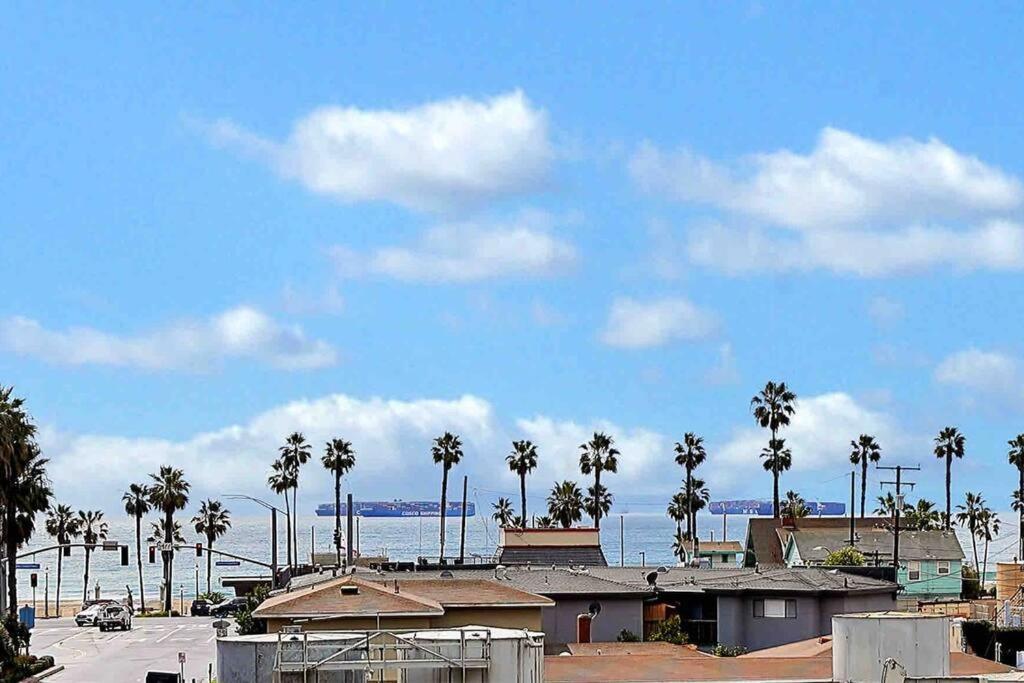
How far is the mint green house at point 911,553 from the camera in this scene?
11988 centimetres

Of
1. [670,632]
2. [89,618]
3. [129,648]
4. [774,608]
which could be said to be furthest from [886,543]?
[89,618]

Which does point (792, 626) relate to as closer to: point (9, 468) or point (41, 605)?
point (9, 468)

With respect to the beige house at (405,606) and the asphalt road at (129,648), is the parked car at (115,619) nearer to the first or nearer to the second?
the asphalt road at (129,648)

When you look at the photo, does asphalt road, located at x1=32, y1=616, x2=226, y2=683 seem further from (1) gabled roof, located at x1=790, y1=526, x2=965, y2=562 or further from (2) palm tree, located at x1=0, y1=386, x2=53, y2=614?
(1) gabled roof, located at x1=790, y1=526, x2=965, y2=562

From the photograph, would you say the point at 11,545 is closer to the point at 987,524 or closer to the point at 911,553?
the point at 911,553

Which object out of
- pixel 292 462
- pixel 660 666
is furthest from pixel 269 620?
pixel 292 462

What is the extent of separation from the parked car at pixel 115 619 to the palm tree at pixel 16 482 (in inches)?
464

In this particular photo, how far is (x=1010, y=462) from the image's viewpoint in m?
158

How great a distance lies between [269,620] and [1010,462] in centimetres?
11717

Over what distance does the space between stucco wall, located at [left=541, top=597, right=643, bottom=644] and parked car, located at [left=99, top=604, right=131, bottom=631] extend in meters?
53.7

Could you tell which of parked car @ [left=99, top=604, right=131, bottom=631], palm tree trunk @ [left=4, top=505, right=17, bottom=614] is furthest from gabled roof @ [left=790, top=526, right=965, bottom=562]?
palm tree trunk @ [left=4, top=505, right=17, bottom=614]

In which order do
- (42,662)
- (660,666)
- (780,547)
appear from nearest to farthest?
(660,666), (42,662), (780,547)

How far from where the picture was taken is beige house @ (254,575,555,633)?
184 feet

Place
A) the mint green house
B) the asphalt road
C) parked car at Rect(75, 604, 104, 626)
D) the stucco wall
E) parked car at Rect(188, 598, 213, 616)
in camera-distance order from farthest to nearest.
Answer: parked car at Rect(188, 598, 213, 616)
parked car at Rect(75, 604, 104, 626)
the mint green house
the asphalt road
the stucco wall
